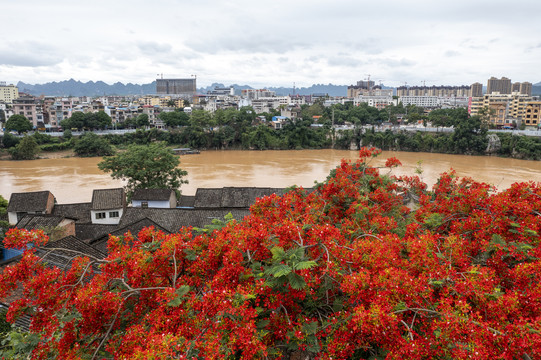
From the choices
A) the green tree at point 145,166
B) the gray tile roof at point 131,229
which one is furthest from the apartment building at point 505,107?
the gray tile roof at point 131,229

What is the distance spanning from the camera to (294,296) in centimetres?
277

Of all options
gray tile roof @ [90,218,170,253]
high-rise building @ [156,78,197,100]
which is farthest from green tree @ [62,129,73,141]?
high-rise building @ [156,78,197,100]

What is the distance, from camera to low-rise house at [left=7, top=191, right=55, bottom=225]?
13.6m

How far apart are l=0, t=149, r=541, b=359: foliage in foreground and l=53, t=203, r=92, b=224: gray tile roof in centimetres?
1118

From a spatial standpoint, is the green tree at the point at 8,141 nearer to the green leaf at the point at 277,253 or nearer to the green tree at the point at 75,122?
the green tree at the point at 75,122

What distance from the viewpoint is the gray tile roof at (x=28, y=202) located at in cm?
1359

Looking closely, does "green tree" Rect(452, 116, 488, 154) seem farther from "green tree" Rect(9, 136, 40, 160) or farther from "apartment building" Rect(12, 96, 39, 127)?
"apartment building" Rect(12, 96, 39, 127)

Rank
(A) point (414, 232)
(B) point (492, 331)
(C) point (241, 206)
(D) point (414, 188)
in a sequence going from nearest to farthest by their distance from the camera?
(B) point (492, 331)
(A) point (414, 232)
(D) point (414, 188)
(C) point (241, 206)

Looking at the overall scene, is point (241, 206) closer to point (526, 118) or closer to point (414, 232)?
point (414, 232)

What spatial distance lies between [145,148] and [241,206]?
490 cm

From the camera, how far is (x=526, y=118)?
43.7 m

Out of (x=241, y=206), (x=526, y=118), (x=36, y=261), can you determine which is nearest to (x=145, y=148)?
(x=241, y=206)

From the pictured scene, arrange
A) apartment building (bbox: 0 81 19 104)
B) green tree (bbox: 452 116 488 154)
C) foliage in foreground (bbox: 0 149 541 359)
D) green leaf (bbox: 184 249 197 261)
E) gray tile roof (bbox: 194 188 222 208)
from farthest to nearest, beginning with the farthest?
apartment building (bbox: 0 81 19 104), green tree (bbox: 452 116 488 154), gray tile roof (bbox: 194 188 222 208), green leaf (bbox: 184 249 197 261), foliage in foreground (bbox: 0 149 541 359)

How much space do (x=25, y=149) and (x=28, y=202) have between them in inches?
770
